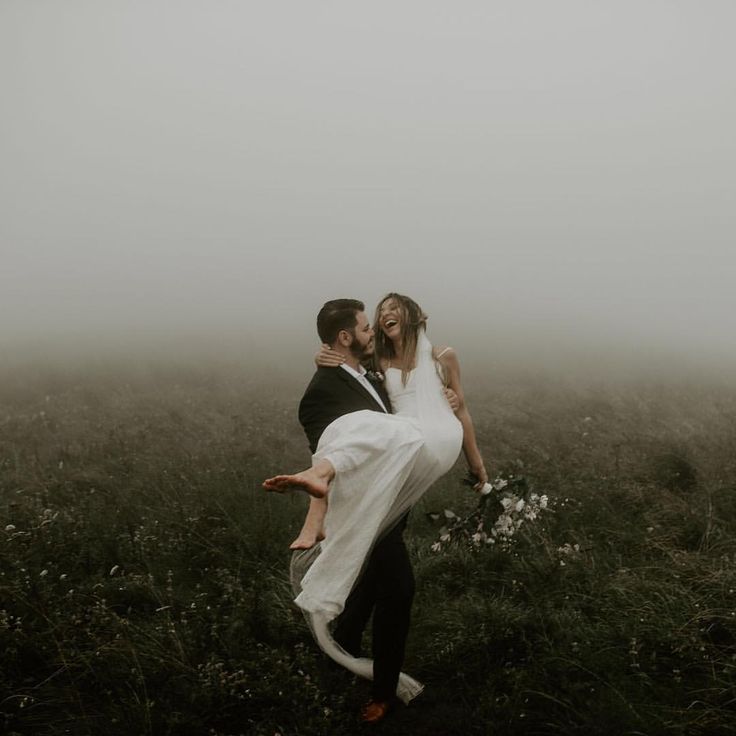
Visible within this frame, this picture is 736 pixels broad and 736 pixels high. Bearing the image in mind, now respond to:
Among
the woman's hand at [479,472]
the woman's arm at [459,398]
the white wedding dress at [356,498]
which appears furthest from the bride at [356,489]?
the woman's hand at [479,472]

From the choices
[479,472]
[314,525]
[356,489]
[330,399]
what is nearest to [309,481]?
[314,525]

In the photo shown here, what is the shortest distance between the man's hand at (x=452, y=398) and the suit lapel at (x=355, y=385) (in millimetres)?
562

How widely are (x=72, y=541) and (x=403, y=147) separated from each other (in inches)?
4805

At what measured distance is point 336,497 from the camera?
→ 3033 millimetres

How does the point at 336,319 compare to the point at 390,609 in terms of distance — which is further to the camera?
the point at 336,319

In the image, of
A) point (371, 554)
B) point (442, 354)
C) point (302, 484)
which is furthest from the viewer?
point (442, 354)

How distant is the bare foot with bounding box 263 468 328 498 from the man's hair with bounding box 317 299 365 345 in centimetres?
106

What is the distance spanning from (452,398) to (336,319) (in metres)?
0.96

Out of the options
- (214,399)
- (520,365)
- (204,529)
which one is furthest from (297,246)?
(204,529)

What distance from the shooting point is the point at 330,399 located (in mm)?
3285

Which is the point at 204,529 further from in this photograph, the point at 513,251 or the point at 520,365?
the point at 513,251

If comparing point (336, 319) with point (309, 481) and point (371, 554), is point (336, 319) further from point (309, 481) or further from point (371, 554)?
point (371, 554)

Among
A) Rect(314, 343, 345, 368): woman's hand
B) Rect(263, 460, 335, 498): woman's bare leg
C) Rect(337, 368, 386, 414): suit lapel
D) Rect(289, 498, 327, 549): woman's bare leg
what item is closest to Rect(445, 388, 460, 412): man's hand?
Rect(337, 368, 386, 414): suit lapel

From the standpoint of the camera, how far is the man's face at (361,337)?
344 centimetres
